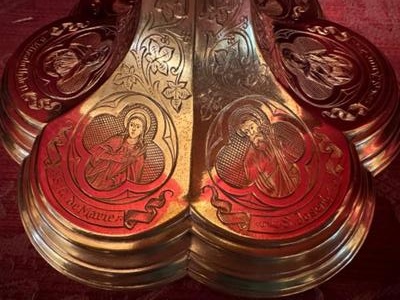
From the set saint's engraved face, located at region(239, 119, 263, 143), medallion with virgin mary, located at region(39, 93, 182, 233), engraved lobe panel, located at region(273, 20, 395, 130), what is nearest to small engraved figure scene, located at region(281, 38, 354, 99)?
engraved lobe panel, located at region(273, 20, 395, 130)

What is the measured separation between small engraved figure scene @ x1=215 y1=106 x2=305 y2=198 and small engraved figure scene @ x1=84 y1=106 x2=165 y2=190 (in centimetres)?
9

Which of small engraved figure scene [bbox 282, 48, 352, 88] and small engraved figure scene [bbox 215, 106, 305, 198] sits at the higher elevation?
small engraved figure scene [bbox 282, 48, 352, 88]

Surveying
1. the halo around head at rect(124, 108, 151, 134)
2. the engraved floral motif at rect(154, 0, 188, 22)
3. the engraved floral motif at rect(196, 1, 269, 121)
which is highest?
the engraved floral motif at rect(154, 0, 188, 22)

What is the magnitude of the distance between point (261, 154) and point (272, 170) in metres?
0.03

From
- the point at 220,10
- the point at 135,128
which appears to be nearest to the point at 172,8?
the point at 220,10

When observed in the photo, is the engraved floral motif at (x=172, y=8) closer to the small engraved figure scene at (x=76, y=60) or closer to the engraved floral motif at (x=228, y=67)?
the engraved floral motif at (x=228, y=67)

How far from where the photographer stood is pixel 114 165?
36.4 inches

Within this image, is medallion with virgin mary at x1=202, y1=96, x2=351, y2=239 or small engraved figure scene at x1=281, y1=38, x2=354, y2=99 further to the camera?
small engraved figure scene at x1=281, y1=38, x2=354, y2=99

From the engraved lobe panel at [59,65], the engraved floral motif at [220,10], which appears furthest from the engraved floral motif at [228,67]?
the engraved lobe panel at [59,65]

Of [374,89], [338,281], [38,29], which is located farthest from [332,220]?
[38,29]

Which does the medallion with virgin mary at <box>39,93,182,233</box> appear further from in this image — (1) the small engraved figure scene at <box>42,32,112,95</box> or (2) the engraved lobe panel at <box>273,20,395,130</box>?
(2) the engraved lobe panel at <box>273,20,395,130</box>

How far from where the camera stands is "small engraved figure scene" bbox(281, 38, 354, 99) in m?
1.02

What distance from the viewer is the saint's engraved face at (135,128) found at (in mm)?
944

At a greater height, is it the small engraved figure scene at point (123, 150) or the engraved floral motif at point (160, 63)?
the engraved floral motif at point (160, 63)
